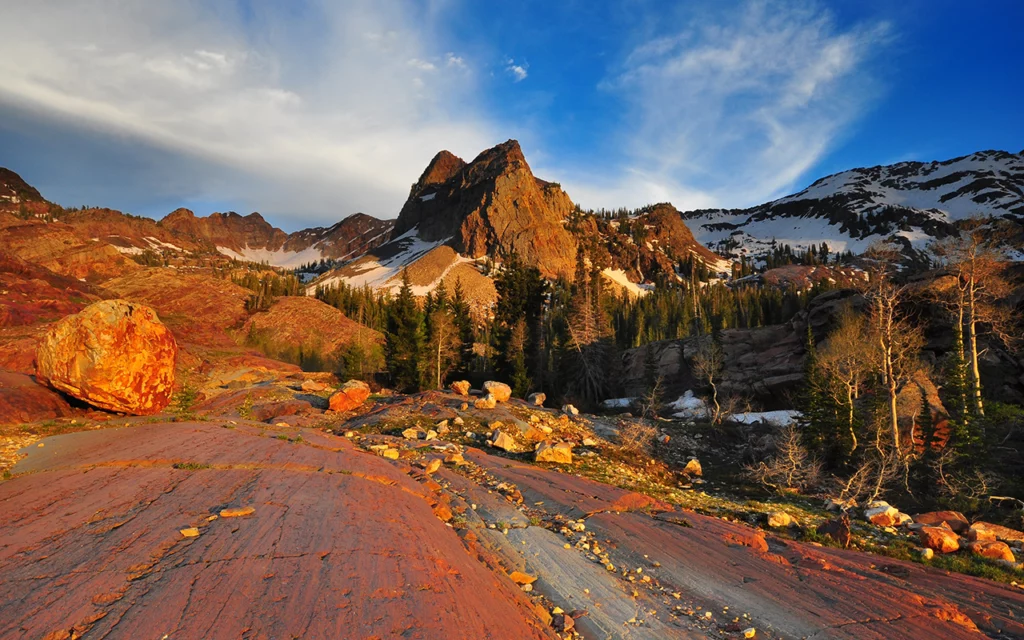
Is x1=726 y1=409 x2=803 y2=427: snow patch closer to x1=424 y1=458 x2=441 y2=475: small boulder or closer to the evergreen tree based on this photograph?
the evergreen tree

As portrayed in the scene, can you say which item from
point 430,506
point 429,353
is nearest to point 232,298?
point 429,353

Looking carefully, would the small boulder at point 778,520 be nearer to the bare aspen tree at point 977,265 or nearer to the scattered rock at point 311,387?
the bare aspen tree at point 977,265

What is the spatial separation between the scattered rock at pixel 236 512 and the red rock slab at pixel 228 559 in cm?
11

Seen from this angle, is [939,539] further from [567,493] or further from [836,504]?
[567,493]

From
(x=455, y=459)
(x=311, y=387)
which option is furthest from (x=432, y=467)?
(x=311, y=387)

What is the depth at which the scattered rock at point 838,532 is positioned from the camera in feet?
38.8

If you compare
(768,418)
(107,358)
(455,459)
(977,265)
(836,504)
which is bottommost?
(768,418)

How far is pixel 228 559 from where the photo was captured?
5.43 meters

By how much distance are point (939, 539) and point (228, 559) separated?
645 inches

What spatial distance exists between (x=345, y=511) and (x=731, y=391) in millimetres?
49396

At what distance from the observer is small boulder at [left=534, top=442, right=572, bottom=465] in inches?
716

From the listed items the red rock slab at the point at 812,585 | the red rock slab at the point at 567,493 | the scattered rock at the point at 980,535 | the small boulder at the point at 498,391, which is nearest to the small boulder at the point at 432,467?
the red rock slab at the point at 567,493

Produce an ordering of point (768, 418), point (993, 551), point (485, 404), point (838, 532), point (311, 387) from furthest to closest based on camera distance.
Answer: point (768, 418)
point (311, 387)
point (485, 404)
point (838, 532)
point (993, 551)

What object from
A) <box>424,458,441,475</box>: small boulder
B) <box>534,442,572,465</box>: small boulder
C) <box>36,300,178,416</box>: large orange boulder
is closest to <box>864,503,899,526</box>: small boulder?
<box>534,442,572,465</box>: small boulder
